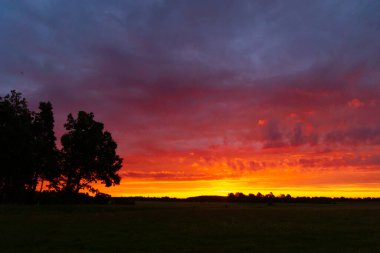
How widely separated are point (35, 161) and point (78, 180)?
9426 millimetres

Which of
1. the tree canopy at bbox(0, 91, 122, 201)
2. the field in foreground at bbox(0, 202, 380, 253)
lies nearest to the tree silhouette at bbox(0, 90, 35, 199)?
the tree canopy at bbox(0, 91, 122, 201)

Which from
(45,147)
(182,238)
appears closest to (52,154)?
(45,147)

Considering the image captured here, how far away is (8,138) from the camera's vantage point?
7438 centimetres

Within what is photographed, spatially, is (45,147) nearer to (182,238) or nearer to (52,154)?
(52,154)

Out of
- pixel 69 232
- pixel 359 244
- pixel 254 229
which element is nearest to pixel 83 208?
pixel 69 232

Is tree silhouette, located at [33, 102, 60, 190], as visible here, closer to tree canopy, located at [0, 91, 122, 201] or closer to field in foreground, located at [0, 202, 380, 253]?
tree canopy, located at [0, 91, 122, 201]

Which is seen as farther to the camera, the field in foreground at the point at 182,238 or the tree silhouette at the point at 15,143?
the tree silhouette at the point at 15,143

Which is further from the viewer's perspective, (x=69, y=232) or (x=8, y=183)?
(x=8, y=183)

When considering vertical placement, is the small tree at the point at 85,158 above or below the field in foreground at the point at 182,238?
above

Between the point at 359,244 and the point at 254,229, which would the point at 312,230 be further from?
the point at 359,244

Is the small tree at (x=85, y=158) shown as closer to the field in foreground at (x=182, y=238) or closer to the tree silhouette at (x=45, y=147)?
the tree silhouette at (x=45, y=147)

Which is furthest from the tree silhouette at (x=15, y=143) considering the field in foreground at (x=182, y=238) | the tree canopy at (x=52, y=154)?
Result: the field in foreground at (x=182, y=238)

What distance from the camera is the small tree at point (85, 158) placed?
8219cm

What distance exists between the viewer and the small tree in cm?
8219
